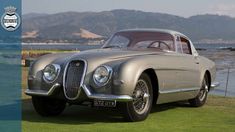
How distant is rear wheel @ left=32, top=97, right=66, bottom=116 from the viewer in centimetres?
858

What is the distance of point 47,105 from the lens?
867cm

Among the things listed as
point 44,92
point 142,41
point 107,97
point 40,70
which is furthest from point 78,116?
point 142,41

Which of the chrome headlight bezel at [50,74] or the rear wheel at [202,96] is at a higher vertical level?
the chrome headlight bezel at [50,74]

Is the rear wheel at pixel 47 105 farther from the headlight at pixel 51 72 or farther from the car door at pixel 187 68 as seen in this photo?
the car door at pixel 187 68

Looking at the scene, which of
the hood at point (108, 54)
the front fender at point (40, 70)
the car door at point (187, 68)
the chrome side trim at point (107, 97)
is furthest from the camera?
the car door at point (187, 68)

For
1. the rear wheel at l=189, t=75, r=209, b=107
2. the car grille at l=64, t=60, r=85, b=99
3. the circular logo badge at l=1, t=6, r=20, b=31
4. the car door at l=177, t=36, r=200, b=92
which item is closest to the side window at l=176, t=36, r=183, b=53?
the car door at l=177, t=36, r=200, b=92

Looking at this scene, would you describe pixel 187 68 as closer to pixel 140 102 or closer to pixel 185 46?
pixel 185 46

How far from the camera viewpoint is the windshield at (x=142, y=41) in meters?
9.58

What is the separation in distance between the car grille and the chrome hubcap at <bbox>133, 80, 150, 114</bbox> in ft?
2.86

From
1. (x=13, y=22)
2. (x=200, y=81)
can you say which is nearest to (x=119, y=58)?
(x=200, y=81)

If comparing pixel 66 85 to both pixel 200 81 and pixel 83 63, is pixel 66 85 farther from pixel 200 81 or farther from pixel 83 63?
pixel 200 81

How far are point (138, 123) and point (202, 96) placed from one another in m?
3.17

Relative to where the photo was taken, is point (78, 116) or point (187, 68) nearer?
point (78, 116)

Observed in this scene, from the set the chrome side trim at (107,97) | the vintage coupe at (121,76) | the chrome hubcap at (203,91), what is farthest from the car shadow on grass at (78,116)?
the chrome hubcap at (203,91)
